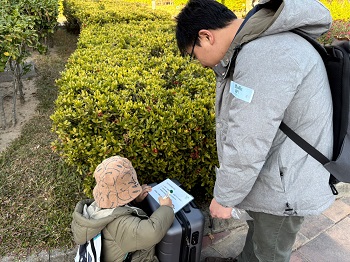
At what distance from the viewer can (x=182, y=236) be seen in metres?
2.24

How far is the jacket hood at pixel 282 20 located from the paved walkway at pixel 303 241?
74.1 inches

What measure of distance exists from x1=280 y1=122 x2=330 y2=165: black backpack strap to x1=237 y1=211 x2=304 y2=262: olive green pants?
43 centimetres

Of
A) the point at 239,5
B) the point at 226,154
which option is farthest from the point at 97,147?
the point at 239,5

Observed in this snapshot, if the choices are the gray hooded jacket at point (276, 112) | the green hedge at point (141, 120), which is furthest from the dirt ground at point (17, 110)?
the gray hooded jacket at point (276, 112)

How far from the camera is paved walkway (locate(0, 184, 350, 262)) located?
8.93ft

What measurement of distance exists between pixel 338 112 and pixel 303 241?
177 cm

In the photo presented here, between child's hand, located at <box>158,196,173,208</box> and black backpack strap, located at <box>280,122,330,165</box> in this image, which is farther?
child's hand, located at <box>158,196,173,208</box>

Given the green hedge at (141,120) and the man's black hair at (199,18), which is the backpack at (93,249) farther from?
the man's black hair at (199,18)

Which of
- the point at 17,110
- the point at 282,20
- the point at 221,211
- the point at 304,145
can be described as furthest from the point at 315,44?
the point at 17,110

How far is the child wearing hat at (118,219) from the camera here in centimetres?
193

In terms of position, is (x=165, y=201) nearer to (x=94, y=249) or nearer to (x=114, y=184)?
(x=114, y=184)

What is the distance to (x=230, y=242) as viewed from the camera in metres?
2.93

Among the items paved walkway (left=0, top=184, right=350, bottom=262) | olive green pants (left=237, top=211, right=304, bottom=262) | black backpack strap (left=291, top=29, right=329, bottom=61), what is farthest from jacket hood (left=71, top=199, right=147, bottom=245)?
black backpack strap (left=291, top=29, right=329, bottom=61)

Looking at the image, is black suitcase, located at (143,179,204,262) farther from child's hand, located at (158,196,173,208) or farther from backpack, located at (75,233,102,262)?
backpack, located at (75,233,102,262)
